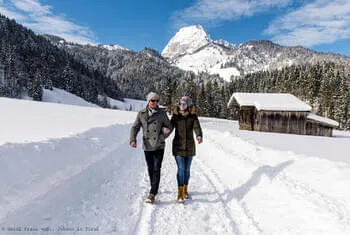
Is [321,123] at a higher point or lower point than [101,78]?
lower

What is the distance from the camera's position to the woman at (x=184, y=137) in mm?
5516

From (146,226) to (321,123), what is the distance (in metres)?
33.7

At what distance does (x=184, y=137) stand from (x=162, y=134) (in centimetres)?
56

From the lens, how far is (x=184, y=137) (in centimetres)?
555

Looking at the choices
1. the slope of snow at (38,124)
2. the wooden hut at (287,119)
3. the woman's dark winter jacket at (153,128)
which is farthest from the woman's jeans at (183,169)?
the wooden hut at (287,119)

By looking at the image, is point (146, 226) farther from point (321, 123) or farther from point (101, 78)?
point (101, 78)

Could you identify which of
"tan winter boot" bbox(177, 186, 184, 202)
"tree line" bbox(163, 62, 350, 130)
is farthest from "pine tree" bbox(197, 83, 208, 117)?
"tan winter boot" bbox(177, 186, 184, 202)

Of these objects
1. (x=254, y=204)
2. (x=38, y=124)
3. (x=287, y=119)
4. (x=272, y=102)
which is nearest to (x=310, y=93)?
(x=272, y=102)

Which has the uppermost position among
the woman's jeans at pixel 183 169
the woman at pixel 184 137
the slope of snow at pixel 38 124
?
the woman at pixel 184 137

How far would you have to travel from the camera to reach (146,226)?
414 centimetres

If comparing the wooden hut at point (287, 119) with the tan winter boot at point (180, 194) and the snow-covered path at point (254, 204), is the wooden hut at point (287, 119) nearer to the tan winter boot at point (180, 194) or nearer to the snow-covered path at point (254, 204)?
the snow-covered path at point (254, 204)

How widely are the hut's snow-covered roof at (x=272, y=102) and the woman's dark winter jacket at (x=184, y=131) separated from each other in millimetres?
27315

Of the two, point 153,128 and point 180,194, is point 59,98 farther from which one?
point 180,194

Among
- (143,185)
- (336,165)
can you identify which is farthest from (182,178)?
(336,165)
